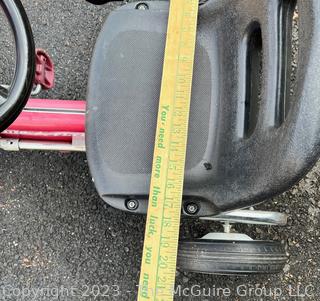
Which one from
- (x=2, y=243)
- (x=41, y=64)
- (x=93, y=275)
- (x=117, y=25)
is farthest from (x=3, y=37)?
(x=93, y=275)

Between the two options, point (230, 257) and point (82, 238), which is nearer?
point (230, 257)

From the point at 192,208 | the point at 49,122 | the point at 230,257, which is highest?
the point at 49,122

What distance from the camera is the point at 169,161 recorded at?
1.06 meters

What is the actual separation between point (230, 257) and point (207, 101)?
33cm

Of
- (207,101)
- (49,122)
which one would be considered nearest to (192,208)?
(207,101)

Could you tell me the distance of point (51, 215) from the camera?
1.40 meters

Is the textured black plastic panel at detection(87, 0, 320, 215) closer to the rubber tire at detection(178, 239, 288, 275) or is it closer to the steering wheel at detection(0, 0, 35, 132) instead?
the rubber tire at detection(178, 239, 288, 275)

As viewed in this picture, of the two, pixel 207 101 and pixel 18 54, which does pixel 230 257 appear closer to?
pixel 207 101

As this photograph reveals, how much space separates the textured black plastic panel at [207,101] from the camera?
0.95m

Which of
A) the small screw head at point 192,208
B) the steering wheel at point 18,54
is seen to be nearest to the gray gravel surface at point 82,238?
the small screw head at point 192,208

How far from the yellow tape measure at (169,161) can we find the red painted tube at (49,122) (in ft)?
0.81

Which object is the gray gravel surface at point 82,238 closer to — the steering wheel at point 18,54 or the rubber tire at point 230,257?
the rubber tire at point 230,257

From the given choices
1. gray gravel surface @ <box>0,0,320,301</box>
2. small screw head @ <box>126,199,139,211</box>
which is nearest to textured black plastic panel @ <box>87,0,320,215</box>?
small screw head @ <box>126,199,139,211</box>

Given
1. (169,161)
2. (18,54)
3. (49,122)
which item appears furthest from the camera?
(49,122)
